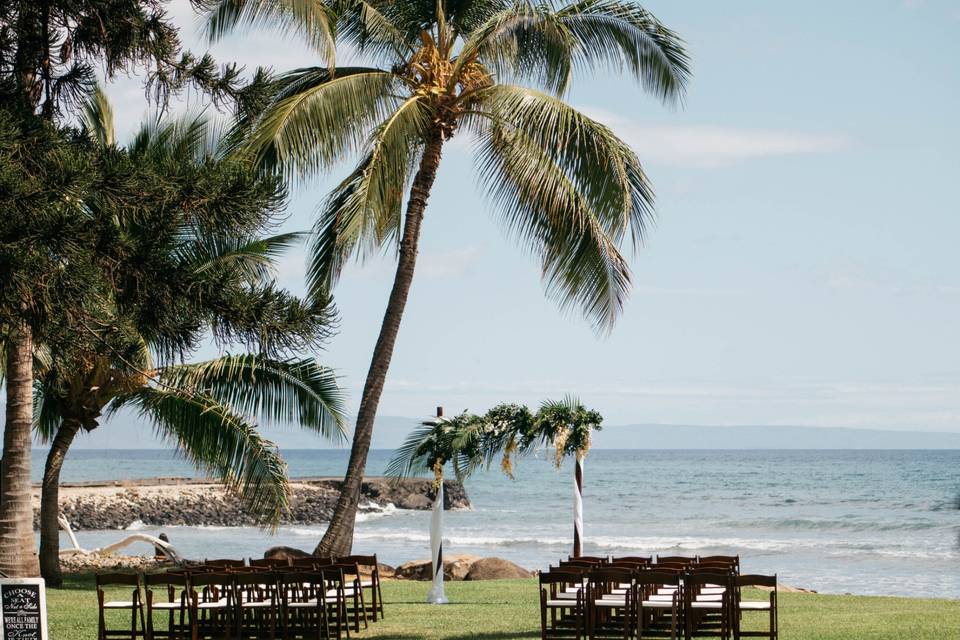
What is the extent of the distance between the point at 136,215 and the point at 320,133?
26.3ft

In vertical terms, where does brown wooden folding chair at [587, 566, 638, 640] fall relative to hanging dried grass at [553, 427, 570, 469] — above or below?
below

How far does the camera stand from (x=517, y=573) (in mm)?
21438

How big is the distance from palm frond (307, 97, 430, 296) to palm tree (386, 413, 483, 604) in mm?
2505

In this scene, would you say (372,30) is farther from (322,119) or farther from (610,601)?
(610,601)

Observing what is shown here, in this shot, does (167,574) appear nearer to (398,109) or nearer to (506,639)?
(506,639)

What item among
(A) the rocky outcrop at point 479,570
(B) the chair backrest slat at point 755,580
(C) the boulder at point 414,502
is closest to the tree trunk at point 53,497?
(A) the rocky outcrop at point 479,570

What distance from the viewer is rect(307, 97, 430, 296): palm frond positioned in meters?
16.5

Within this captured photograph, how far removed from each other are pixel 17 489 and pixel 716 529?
4105 centimetres

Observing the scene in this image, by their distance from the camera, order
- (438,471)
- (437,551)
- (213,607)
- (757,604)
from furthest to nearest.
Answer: (437,551) → (438,471) → (757,604) → (213,607)

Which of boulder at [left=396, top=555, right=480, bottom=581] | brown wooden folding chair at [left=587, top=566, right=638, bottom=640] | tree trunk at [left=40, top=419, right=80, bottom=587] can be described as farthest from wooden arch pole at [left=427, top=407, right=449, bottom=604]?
tree trunk at [left=40, top=419, right=80, bottom=587]

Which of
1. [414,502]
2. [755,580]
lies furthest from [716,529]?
[755,580]

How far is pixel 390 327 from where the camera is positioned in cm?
1794

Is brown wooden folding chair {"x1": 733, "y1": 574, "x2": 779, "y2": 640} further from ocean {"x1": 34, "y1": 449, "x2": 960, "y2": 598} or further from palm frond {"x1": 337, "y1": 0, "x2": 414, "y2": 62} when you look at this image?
palm frond {"x1": 337, "y1": 0, "x2": 414, "y2": 62}

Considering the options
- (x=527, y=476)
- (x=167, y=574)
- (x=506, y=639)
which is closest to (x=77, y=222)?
(x=167, y=574)
